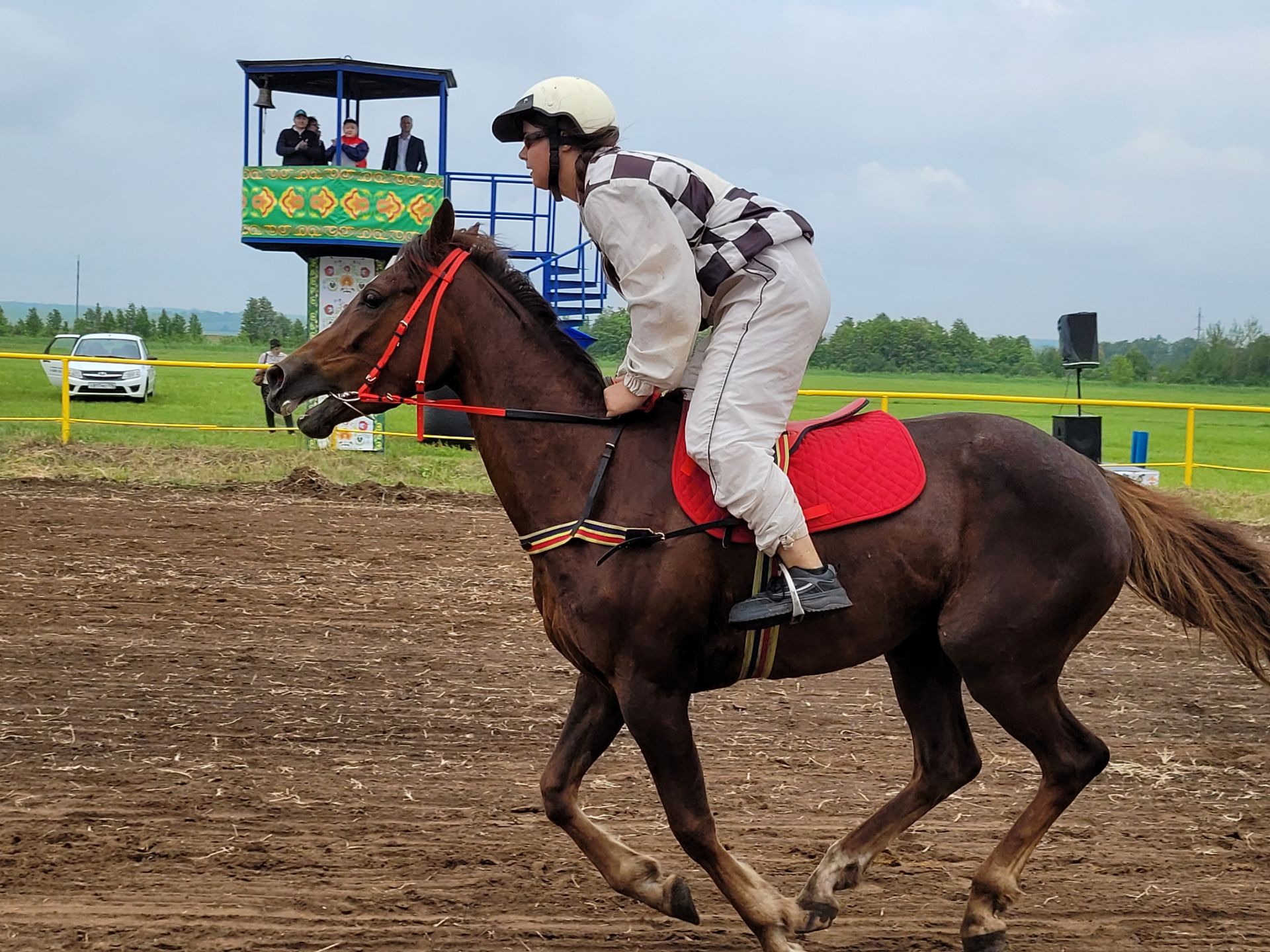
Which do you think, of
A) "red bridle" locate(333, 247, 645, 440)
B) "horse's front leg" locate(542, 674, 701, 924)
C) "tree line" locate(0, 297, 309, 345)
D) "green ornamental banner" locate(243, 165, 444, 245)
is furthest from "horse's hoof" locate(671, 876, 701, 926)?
"tree line" locate(0, 297, 309, 345)

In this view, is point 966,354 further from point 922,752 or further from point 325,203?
point 922,752

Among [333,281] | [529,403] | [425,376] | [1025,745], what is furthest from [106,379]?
[1025,745]

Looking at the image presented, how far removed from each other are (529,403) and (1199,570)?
2.49 metres

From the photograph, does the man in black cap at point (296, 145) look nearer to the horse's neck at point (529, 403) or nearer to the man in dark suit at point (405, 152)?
the man in dark suit at point (405, 152)

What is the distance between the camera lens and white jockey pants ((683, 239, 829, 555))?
11.7ft

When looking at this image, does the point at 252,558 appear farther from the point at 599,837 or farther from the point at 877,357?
the point at 877,357

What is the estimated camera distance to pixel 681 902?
3832mm

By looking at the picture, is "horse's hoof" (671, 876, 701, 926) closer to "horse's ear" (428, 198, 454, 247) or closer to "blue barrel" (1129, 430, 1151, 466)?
"horse's ear" (428, 198, 454, 247)

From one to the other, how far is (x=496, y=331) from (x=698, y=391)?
2.33 feet

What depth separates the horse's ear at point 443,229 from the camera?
12.3 ft

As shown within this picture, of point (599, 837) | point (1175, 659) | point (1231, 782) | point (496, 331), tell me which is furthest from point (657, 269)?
point (1175, 659)

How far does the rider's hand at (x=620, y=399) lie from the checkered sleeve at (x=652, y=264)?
0.60 ft

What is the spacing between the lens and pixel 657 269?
3.49 metres

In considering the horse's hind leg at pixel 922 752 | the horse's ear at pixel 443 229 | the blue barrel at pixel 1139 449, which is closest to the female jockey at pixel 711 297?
the horse's ear at pixel 443 229
